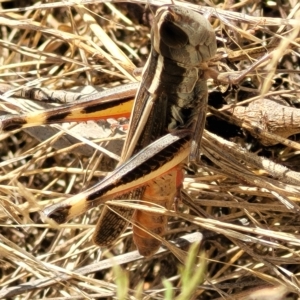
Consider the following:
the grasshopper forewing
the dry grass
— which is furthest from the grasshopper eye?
the dry grass

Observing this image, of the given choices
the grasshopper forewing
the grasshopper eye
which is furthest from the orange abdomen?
the grasshopper eye

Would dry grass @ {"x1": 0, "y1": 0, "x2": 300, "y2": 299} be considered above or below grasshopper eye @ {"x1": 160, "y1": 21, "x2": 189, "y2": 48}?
below

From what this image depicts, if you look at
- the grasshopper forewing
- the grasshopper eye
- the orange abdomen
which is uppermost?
the grasshopper eye

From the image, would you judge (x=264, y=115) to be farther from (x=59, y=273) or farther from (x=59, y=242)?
(x=59, y=242)

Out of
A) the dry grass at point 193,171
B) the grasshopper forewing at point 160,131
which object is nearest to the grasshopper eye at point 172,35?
the grasshopper forewing at point 160,131

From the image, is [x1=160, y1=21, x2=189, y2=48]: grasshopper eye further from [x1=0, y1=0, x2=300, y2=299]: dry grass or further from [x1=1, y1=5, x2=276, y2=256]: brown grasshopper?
[x1=0, y1=0, x2=300, y2=299]: dry grass

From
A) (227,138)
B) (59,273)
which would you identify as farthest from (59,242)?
(227,138)

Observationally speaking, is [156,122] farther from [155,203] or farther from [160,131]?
[155,203]

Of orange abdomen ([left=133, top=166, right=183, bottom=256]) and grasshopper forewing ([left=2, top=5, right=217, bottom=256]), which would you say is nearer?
grasshopper forewing ([left=2, top=5, right=217, bottom=256])
